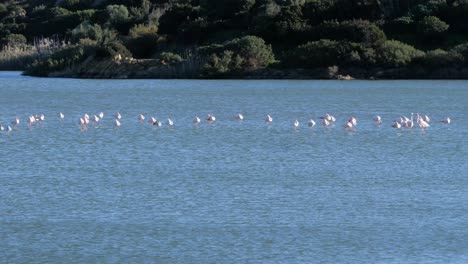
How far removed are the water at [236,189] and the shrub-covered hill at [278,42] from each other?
1727 centimetres

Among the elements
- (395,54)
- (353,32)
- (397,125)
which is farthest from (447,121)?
(353,32)

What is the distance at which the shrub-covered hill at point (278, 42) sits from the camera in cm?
5634

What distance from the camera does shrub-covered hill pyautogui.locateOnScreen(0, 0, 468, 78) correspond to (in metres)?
56.3

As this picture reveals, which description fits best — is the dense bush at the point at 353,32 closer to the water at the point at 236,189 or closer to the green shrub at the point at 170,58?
the green shrub at the point at 170,58

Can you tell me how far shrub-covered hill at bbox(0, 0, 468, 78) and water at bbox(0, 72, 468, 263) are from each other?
17268mm

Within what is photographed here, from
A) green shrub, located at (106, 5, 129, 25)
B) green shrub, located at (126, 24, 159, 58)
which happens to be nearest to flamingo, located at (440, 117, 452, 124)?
green shrub, located at (126, 24, 159, 58)

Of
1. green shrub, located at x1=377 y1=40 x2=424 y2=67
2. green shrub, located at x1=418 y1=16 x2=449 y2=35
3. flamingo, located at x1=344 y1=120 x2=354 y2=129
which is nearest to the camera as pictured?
flamingo, located at x1=344 y1=120 x2=354 y2=129

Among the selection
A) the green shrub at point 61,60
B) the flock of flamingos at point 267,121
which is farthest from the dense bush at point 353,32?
the flock of flamingos at point 267,121

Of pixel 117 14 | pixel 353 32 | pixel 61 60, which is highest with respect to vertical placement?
pixel 117 14

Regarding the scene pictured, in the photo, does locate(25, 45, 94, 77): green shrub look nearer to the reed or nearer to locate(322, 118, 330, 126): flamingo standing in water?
the reed

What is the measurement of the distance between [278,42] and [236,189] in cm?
4175

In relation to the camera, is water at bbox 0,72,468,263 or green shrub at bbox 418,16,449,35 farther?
green shrub at bbox 418,16,449,35

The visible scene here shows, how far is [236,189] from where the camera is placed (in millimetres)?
20984

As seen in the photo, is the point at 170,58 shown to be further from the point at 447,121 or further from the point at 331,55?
the point at 447,121
